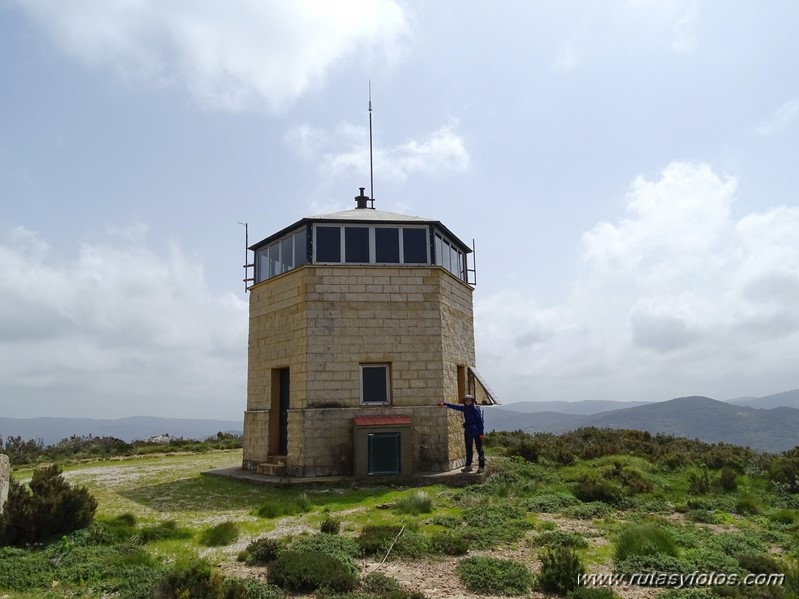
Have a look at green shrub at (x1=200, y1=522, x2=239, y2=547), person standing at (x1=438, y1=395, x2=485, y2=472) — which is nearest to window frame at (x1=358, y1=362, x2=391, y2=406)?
person standing at (x1=438, y1=395, x2=485, y2=472)

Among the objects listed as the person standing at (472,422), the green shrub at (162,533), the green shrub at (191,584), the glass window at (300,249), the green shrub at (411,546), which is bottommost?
the green shrub at (411,546)

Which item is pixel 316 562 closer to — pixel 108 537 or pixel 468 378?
pixel 108 537

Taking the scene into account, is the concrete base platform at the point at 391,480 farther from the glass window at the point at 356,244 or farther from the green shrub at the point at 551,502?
the glass window at the point at 356,244

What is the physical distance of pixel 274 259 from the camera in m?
18.5

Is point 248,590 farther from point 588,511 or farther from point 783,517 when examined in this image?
point 783,517

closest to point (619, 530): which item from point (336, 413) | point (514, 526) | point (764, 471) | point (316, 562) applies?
point (514, 526)

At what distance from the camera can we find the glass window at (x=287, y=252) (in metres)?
17.5

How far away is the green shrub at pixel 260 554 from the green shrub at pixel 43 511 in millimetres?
3298

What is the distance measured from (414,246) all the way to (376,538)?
395 inches

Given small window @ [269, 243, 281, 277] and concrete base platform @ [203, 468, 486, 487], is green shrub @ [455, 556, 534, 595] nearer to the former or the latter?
concrete base platform @ [203, 468, 486, 487]

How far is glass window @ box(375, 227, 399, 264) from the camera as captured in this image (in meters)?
17.0

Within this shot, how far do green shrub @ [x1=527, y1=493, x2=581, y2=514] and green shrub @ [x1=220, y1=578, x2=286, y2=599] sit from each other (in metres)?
6.58

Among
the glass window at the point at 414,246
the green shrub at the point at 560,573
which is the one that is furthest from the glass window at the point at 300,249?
the green shrub at the point at 560,573

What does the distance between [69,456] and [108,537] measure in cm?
2020
